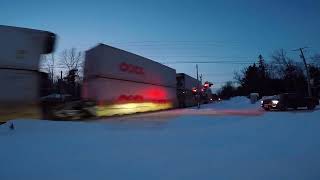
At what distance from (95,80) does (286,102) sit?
16590 mm

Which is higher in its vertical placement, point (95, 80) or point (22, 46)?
point (22, 46)

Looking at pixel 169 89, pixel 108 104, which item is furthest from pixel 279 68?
pixel 108 104

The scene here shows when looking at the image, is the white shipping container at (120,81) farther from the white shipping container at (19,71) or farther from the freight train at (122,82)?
the white shipping container at (19,71)

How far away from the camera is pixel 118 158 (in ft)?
23.3

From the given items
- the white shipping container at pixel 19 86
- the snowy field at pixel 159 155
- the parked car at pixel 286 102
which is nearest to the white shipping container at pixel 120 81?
the white shipping container at pixel 19 86

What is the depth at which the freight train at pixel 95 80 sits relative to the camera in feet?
50.2

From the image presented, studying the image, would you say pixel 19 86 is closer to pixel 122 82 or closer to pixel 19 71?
pixel 19 71

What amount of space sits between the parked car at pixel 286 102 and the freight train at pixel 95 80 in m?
10.3

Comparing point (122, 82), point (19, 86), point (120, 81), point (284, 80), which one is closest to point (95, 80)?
point (120, 81)

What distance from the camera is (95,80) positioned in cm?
2198

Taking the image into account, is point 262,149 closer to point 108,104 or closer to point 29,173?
point 29,173

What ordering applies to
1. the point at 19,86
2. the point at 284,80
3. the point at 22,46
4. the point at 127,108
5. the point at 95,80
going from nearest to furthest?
the point at 19,86
the point at 22,46
the point at 95,80
the point at 127,108
the point at 284,80

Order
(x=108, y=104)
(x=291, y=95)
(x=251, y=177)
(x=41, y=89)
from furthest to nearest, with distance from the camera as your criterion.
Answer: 1. (x=291, y=95)
2. (x=108, y=104)
3. (x=41, y=89)
4. (x=251, y=177)

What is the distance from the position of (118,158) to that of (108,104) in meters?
16.3
